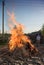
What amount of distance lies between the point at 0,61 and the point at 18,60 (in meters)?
0.42

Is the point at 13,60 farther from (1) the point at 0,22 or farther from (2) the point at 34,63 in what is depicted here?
(1) the point at 0,22

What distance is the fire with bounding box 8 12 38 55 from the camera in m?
5.51

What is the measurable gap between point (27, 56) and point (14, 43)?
0.51 meters

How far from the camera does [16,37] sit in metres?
5.61

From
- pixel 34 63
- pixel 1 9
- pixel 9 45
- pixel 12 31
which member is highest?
pixel 1 9

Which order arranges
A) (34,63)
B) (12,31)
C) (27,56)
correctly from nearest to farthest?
1. (34,63)
2. (27,56)
3. (12,31)

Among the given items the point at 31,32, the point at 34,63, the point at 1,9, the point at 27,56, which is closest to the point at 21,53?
the point at 27,56

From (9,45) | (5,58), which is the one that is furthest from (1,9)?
(5,58)

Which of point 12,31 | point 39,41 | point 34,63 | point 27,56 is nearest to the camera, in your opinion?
point 34,63

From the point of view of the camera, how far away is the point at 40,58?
5238 mm

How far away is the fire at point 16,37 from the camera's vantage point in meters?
5.51

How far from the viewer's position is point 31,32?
597cm

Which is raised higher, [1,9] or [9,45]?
[1,9]

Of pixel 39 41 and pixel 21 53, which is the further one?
pixel 39 41
